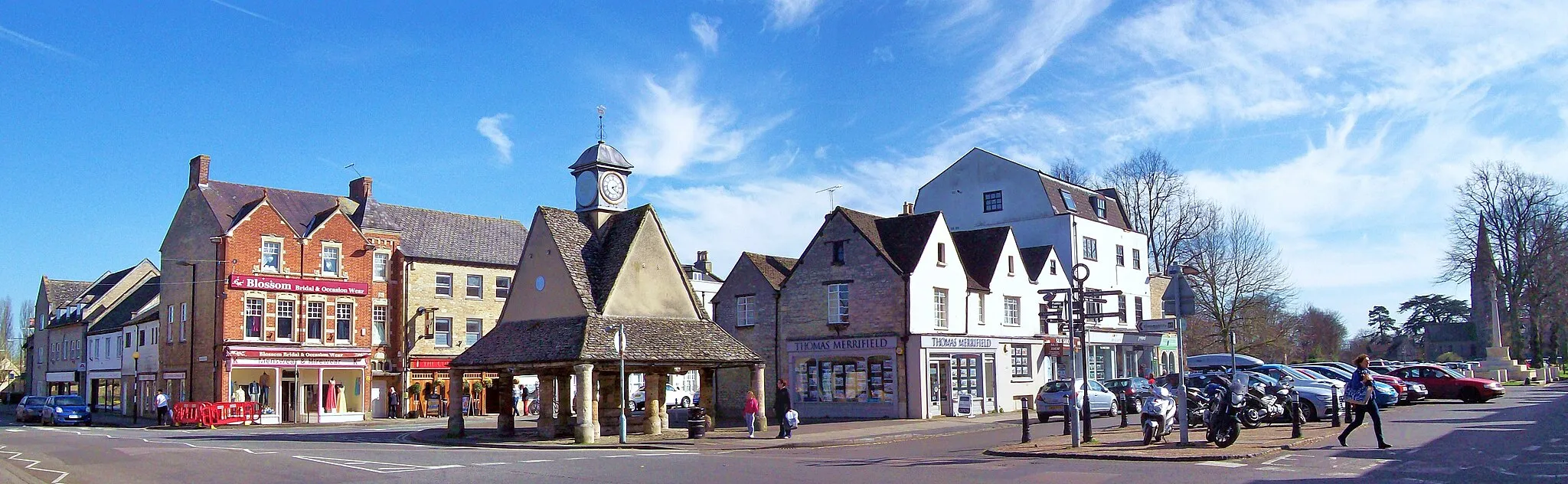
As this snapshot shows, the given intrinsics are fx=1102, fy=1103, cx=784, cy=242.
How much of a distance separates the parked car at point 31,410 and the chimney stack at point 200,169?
10.2 meters

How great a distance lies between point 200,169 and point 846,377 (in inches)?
1087

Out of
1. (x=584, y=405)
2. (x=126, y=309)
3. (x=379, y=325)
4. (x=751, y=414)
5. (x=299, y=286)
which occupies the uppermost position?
(x=299, y=286)

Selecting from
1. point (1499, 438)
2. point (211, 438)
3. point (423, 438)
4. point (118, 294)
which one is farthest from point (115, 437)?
point (118, 294)

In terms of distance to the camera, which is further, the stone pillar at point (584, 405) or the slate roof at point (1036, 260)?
the slate roof at point (1036, 260)

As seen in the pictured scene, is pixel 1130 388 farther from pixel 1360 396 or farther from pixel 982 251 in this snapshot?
pixel 1360 396

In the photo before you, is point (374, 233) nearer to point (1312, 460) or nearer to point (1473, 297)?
point (1312, 460)

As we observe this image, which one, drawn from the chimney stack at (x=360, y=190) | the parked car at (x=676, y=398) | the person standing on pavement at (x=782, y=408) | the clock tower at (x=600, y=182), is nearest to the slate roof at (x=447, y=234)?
the chimney stack at (x=360, y=190)

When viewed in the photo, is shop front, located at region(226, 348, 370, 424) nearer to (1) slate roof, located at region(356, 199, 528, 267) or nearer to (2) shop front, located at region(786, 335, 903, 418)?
(1) slate roof, located at region(356, 199, 528, 267)

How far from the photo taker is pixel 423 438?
96.3 feet

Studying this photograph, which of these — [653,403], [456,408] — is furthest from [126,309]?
[653,403]

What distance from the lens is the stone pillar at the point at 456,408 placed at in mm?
28875

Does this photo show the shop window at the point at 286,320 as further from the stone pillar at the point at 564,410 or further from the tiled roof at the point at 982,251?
the tiled roof at the point at 982,251

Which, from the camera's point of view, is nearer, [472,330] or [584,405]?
[584,405]

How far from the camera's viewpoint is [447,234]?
5094 centimetres
